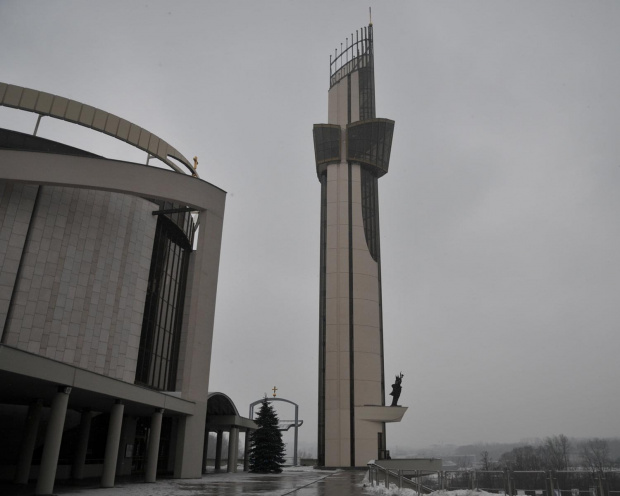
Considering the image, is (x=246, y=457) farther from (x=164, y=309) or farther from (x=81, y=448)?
(x=81, y=448)

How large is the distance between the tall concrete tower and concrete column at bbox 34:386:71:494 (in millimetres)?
28109

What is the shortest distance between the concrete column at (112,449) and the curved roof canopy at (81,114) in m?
15.7

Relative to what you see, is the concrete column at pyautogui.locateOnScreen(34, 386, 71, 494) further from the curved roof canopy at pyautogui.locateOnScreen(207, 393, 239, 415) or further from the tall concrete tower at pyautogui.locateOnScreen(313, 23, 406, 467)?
the tall concrete tower at pyautogui.locateOnScreen(313, 23, 406, 467)

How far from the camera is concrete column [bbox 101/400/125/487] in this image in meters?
18.0

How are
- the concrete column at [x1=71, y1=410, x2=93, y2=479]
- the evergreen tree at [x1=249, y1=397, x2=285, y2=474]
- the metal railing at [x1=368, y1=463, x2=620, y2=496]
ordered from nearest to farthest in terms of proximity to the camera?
the metal railing at [x1=368, y1=463, x2=620, y2=496] → the concrete column at [x1=71, y1=410, x2=93, y2=479] → the evergreen tree at [x1=249, y1=397, x2=285, y2=474]

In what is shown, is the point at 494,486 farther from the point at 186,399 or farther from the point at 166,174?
the point at 166,174

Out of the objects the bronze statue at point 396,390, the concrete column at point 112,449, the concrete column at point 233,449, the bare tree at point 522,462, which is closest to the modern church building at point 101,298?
the concrete column at point 112,449

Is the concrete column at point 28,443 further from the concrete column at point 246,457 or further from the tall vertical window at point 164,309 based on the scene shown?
the concrete column at point 246,457

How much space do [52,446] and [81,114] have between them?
1837cm

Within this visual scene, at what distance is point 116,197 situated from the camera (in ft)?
82.2

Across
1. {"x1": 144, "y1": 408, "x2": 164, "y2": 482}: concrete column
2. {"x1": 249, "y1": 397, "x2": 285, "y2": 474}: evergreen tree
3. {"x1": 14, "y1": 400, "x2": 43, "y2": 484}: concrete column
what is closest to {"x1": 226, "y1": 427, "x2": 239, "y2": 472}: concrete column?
{"x1": 249, "y1": 397, "x2": 285, "y2": 474}: evergreen tree

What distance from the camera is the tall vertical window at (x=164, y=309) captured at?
2617 centimetres

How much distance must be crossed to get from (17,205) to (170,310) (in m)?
10.2

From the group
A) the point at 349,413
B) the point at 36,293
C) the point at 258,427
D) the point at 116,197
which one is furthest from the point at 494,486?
the point at 349,413
